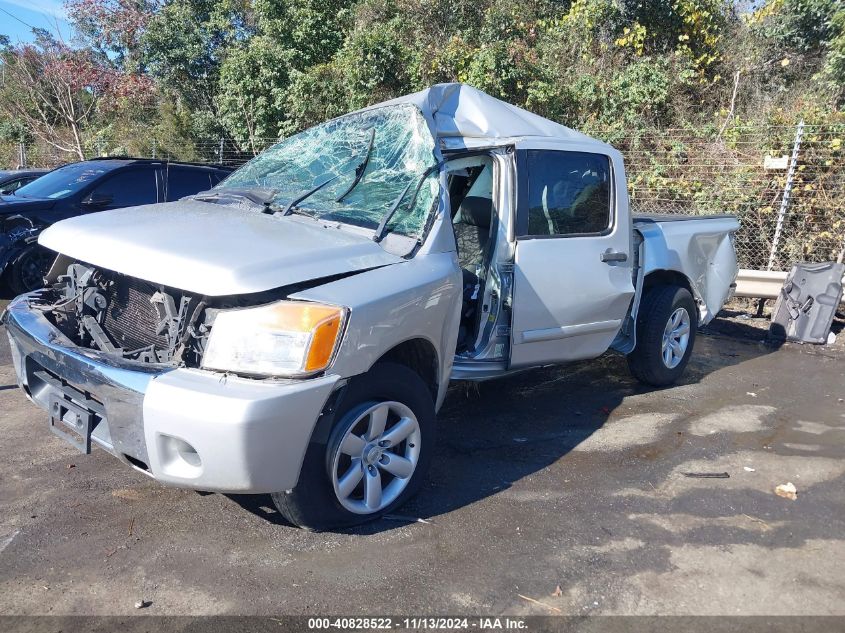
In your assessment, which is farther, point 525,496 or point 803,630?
point 525,496

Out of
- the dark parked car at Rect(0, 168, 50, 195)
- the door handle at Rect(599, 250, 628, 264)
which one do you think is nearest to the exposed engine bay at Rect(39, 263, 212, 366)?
the door handle at Rect(599, 250, 628, 264)

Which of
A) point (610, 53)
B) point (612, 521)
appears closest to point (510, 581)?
point (612, 521)

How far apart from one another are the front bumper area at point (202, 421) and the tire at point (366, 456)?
0.58 ft

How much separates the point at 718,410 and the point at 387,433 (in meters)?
3.11

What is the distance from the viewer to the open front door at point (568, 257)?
411 cm

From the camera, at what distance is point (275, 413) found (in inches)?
101

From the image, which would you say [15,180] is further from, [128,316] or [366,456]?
[366,456]

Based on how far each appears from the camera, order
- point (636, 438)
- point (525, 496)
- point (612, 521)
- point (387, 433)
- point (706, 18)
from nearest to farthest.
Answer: point (387, 433) < point (612, 521) < point (525, 496) < point (636, 438) < point (706, 18)

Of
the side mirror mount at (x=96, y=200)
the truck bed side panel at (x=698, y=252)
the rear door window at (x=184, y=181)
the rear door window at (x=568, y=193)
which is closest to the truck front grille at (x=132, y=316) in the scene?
the rear door window at (x=568, y=193)

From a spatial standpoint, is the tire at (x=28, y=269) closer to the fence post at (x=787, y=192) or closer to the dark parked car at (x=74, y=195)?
the dark parked car at (x=74, y=195)

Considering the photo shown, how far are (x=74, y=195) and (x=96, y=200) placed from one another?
228 millimetres

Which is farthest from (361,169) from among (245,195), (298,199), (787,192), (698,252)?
(787,192)

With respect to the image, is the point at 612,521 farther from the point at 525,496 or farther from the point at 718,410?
the point at 718,410

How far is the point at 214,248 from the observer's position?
9.46ft
